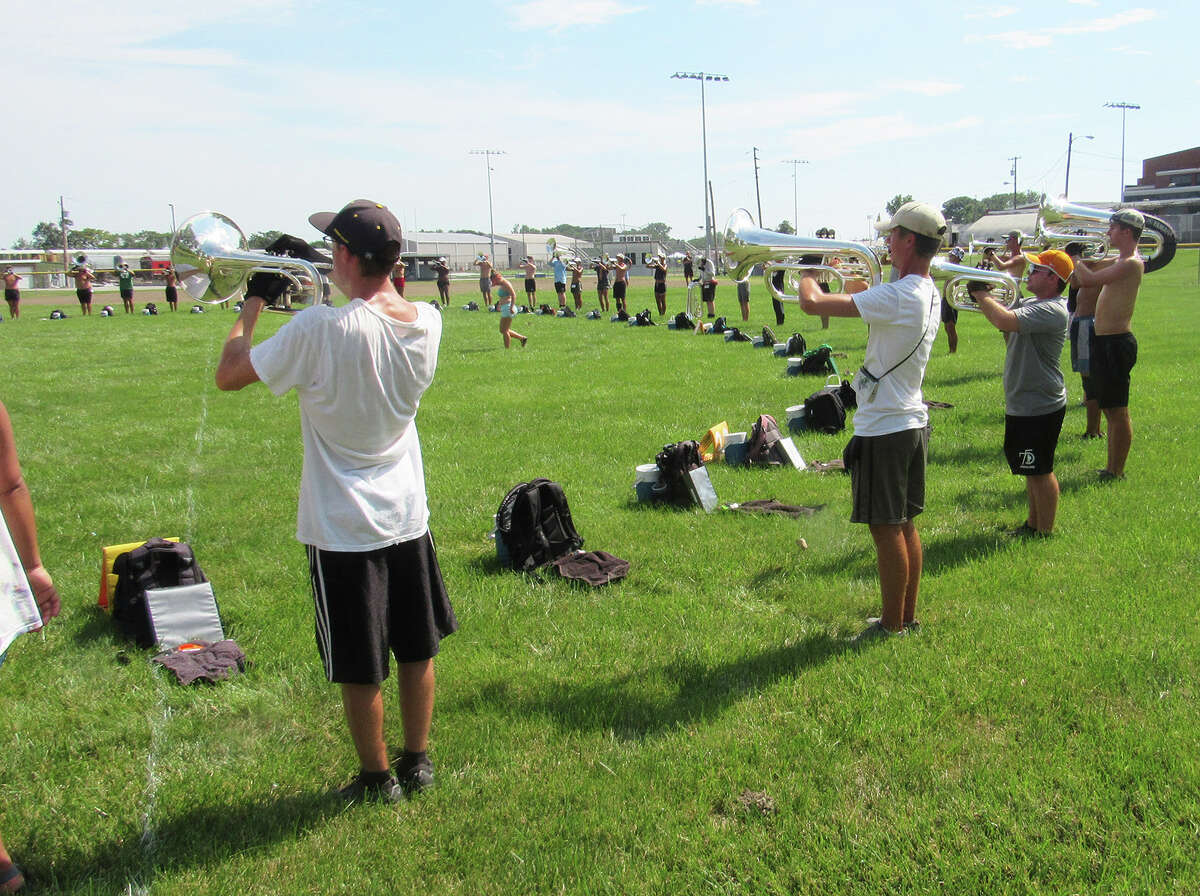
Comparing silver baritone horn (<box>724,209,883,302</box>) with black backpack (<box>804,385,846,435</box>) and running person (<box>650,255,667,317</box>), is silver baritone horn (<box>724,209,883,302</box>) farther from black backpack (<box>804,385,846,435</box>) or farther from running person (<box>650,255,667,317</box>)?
running person (<box>650,255,667,317</box>)

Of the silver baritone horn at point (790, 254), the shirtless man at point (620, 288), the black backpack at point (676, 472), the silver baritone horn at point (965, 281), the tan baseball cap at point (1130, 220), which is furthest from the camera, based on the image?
the shirtless man at point (620, 288)

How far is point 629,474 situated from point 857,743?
4693 millimetres

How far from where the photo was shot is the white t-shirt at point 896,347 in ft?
13.6

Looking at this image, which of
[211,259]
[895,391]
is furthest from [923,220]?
[211,259]

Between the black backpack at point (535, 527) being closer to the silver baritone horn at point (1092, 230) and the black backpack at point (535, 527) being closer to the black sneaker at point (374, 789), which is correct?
the black sneaker at point (374, 789)

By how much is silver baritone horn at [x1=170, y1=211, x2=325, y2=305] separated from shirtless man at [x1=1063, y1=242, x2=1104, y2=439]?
260 inches

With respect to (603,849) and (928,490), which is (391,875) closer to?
(603,849)

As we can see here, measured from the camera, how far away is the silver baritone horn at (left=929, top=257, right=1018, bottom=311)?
5.42 metres

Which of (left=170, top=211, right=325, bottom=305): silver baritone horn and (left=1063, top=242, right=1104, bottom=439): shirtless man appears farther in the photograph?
(left=1063, top=242, right=1104, bottom=439): shirtless man

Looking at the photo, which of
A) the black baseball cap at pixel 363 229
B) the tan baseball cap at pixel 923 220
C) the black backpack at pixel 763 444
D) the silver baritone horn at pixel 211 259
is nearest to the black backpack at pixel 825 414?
the black backpack at pixel 763 444

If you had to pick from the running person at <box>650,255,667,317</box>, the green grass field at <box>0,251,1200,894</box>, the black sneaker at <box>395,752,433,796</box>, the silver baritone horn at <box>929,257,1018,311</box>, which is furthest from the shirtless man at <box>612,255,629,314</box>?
the black sneaker at <box>395,752,433,796</box>

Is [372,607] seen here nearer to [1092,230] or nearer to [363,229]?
[363,229]

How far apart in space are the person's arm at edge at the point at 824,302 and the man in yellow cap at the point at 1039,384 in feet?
6.48

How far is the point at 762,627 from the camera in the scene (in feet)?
15.8
